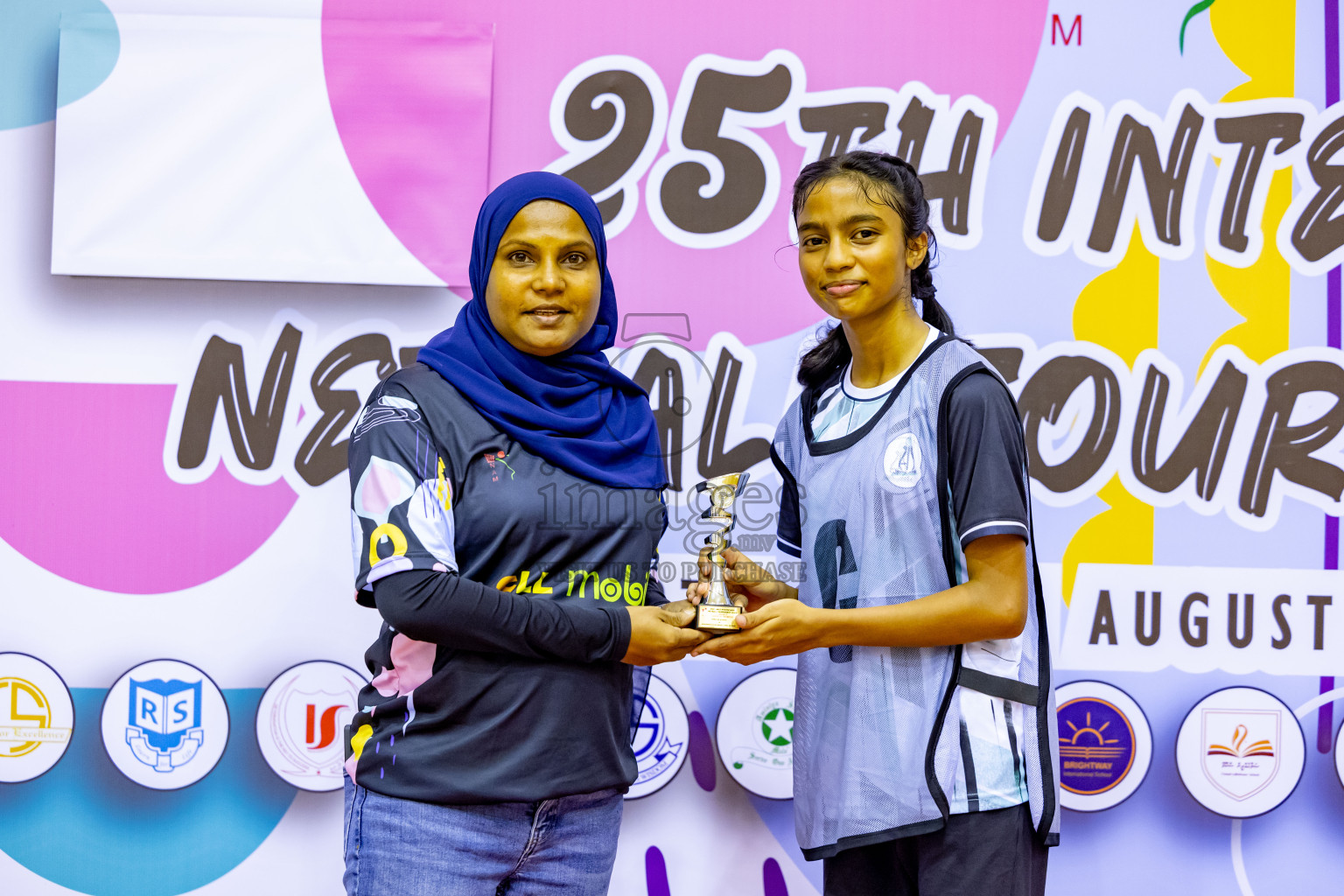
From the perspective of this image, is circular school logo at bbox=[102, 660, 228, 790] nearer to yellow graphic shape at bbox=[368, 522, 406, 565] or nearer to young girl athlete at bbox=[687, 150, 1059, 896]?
yellow graphic shape at bbox=[368, 522, 406, 565]

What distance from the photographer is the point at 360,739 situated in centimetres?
144

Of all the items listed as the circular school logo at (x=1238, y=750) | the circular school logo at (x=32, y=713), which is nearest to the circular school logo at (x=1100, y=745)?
the circular school logo at (x=1238, y=750)

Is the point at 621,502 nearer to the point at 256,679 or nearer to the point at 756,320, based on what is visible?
the point at 756,320

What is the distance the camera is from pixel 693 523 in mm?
2303

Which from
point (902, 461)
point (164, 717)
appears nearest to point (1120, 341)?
point (902, 461)

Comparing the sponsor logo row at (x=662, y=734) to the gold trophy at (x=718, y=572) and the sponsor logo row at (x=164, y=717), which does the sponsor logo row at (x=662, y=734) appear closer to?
the sponsor logo row at (x=164, y=717)

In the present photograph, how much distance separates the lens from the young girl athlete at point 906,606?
1408 mm

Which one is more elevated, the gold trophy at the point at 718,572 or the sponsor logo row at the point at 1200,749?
the gold trophy at the point at 718,572

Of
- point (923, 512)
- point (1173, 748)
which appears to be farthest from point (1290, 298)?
point (923, 512)

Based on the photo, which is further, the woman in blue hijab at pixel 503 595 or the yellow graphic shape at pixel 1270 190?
the yellow graphic shape at pixel 1270 190

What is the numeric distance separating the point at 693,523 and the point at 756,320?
0.51m

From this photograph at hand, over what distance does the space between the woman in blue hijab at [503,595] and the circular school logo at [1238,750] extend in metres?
1.57

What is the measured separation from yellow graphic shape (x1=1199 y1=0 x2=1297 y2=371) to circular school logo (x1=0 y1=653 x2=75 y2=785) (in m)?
2.87

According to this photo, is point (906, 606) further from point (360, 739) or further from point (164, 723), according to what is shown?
point (164, 723)
